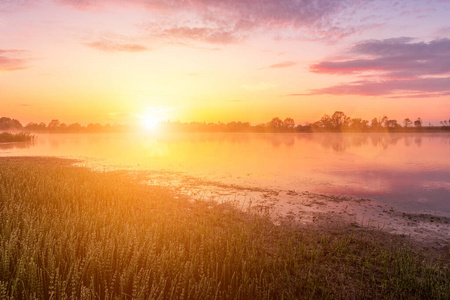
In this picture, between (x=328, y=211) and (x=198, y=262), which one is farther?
(x=328, y=211)

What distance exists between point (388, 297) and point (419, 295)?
27.0 inches

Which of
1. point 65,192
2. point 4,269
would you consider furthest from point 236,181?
point 4,269

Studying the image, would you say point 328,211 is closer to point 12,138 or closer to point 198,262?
point 198,262

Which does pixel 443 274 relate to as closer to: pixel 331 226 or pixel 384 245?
pixel 384 245

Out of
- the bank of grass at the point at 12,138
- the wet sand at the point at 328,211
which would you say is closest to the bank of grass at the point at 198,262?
the wet sand at the point at 328,211

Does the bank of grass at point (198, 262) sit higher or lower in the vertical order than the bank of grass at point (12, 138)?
lower

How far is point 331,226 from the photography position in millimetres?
10820

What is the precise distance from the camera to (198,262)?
23.0 feet

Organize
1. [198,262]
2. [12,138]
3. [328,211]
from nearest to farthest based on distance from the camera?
[198,262] → [328,211] → [12,138]

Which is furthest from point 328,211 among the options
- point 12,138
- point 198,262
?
point 12,138

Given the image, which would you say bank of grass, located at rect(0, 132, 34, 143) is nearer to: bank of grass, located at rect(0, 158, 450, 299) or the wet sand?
the wet sand

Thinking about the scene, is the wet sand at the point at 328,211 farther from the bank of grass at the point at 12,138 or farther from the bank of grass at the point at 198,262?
the bank of grass at the point at 12,138

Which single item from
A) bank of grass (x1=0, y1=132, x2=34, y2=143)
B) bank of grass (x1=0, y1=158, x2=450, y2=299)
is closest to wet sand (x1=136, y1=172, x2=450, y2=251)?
bank of grass (x1=0, y1=158, x2=450, y2=299)

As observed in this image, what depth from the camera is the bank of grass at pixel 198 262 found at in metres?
5.48
